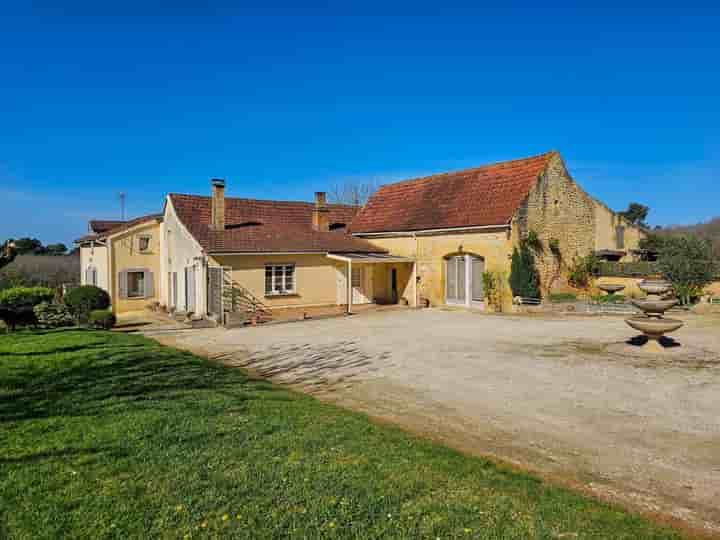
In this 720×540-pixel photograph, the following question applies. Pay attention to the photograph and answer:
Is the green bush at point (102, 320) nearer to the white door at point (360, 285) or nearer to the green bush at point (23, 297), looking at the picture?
the green bush at point (23, 297)

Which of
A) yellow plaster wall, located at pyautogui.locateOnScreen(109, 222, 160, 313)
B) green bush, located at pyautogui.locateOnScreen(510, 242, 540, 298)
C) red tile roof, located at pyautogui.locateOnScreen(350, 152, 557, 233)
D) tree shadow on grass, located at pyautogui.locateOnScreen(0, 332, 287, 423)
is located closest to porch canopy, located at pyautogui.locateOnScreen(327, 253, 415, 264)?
red tile roof, located at pyautogui.locateOnScreen(350, 152, 557, 233)

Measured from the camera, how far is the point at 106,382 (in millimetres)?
8102

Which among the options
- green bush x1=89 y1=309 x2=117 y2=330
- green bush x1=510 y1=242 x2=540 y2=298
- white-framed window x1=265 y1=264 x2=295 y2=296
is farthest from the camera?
white-framed window x1=265 y1=264 x2=295 y2=296

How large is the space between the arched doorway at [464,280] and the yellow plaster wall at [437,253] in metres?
0.28

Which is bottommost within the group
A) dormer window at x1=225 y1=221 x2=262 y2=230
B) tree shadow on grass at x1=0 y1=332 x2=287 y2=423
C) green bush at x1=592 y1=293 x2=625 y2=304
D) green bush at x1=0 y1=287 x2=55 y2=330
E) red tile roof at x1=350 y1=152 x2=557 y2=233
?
tree shadow on grass at x1=0 y1=332 x2=287 y2=423

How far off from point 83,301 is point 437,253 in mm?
15980

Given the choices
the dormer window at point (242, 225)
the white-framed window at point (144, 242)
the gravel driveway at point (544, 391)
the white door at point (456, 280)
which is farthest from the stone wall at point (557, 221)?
the white-framed window at point (144, 242)

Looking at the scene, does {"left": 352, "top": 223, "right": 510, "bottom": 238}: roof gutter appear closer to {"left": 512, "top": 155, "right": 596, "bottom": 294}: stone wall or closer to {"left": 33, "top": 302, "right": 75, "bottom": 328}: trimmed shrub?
{"left": 512, "top": 155, "right": 596, "bottom": 294}: stone wall

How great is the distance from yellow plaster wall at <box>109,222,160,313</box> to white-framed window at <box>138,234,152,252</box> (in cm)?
11

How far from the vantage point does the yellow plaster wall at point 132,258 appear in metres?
24.9

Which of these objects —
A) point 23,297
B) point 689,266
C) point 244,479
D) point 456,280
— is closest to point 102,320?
point 23,297

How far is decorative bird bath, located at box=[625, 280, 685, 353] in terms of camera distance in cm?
1194

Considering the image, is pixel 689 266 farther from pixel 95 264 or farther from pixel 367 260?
pixel 95 264

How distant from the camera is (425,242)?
939 inches
